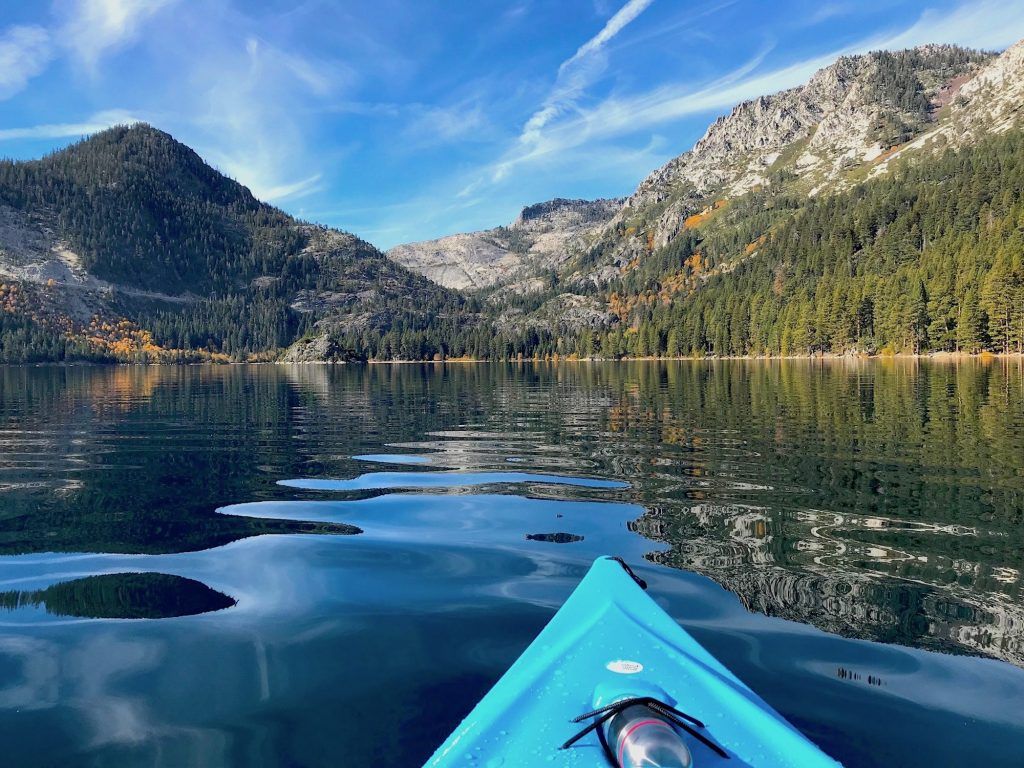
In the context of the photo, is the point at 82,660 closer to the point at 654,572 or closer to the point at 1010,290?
the point at 654,572

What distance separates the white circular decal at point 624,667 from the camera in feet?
18.4

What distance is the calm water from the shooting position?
20.7 ft

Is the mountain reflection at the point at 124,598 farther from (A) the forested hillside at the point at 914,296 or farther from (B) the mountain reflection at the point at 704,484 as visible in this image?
(A) the forested hillside at the point at 914,296

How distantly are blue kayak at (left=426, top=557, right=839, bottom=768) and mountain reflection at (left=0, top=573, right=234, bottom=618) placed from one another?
6.28m

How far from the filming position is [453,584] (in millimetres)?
10219

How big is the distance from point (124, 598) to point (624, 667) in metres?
8.54


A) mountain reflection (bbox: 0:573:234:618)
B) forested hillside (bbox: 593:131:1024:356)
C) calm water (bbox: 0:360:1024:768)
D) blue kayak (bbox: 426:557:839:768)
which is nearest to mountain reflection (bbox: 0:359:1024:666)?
calm water (bbox: 0:360:1024:768)

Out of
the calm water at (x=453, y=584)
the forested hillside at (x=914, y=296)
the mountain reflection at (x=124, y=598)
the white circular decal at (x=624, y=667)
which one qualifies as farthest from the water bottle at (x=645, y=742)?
the forested hillside at (x=914, y=296)

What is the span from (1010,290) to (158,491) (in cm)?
12952

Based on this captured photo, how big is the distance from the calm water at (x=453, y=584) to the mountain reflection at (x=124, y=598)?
6 cm

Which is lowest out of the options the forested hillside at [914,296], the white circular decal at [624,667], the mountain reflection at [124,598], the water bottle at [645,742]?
the mountain reflection at [124,598]

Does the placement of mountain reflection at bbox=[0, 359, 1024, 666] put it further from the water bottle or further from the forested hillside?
the forested hillside

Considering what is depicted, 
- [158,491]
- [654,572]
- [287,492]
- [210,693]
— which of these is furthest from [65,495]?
[654,572]

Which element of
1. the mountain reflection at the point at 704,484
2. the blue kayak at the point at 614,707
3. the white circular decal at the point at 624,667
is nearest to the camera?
the blue kayak at the point at 614,707
